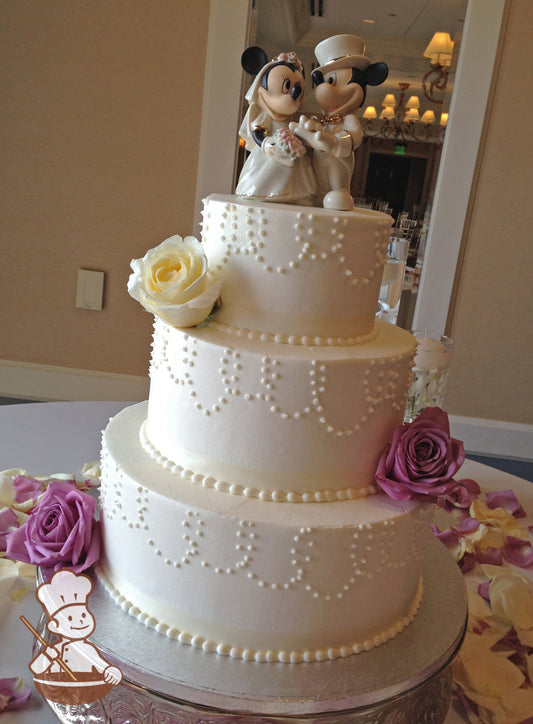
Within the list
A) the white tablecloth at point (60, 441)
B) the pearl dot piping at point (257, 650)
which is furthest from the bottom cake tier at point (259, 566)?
the white tablecloth at point (60, 441)

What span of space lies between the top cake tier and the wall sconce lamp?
2.71 meters

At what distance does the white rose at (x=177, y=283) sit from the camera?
39.4 inches

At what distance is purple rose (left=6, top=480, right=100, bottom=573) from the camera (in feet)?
3.58

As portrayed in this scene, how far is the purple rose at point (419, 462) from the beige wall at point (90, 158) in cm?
278

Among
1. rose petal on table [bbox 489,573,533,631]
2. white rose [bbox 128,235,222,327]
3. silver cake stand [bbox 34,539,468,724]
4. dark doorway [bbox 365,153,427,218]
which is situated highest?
dark doorway [bbox 365,153,427,218]

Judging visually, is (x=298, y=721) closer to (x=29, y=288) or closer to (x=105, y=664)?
(x=105, y=664)

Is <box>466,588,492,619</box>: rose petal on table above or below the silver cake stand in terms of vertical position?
below

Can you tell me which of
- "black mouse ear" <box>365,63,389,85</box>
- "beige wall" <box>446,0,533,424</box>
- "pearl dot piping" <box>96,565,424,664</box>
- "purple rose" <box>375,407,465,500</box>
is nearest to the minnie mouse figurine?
"black mouse ear" <box>365,63,389,85</box>

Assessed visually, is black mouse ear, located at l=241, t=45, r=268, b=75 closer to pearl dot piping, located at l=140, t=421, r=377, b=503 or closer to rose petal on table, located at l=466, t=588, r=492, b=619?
pearl dot piping, located at l=140, t=421, r=377, b=503

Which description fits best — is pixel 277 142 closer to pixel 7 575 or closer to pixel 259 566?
pixel 259 566

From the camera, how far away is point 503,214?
11.6 feet

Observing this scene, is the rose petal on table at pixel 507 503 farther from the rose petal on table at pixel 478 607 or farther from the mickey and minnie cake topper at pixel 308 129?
the mickey and minnie cake topper at pixel 308 129

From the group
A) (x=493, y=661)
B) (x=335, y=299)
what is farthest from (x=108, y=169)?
(x=493, y=661)

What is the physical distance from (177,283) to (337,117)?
1.37 feet
